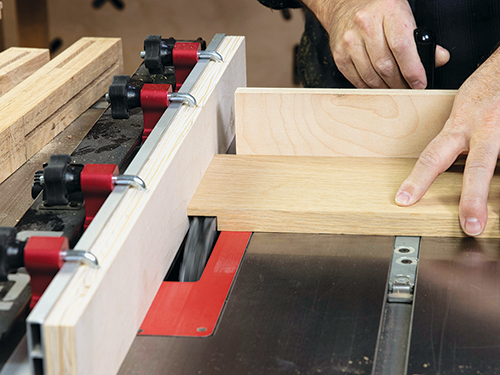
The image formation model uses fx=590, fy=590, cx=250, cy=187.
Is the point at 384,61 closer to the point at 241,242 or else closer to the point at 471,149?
the point at 471,149

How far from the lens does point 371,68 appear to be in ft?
4.15

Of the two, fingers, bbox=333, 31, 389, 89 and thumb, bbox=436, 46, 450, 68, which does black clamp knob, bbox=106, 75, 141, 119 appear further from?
thumb, bbox=436, 46, 450, 68

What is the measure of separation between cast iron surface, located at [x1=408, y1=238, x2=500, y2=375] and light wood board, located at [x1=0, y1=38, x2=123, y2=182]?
2.44 ft

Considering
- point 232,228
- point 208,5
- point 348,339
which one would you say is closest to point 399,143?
point 232,228

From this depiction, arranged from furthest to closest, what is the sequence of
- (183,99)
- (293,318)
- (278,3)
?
1. (278,3)
2. (183,99)
3. (293,318)

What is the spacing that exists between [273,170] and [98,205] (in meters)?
0.35

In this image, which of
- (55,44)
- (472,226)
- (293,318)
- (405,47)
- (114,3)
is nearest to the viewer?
(293,318)

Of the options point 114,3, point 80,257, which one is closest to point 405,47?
point 80,257

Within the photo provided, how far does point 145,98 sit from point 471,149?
1.82ft

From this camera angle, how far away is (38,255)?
0.63m

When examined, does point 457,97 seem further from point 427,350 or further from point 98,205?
point 98,205

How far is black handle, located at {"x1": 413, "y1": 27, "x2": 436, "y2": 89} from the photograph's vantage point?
114 cm

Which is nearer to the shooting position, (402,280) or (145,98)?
(402,280)

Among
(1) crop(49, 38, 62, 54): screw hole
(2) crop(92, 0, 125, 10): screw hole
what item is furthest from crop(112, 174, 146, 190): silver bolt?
(1) crop(49, 38, 62, 54): screw hole
